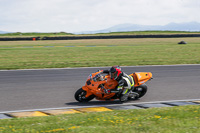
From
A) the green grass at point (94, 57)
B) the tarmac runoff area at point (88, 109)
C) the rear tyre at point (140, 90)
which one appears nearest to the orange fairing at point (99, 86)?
the tarmac runoff area at point (88, 109)

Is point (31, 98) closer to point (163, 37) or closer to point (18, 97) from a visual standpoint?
point (18, 97)

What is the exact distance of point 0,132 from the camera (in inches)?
245

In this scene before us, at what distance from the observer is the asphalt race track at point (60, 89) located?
9.94 metres

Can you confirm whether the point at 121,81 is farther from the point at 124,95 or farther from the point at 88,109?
the point at 88,109

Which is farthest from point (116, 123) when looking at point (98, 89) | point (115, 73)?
point (115, 73)

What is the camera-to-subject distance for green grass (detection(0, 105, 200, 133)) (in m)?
6.23

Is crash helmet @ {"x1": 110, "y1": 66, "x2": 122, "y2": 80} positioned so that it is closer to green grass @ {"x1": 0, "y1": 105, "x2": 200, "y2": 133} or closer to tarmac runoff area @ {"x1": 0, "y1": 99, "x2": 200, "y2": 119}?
tarmac runoff area @ {"x1": 0, "y1": 99, "x2": 200, "y2": 119}

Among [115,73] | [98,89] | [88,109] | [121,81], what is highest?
[115,73]

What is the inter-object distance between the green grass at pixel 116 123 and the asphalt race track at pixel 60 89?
202 centimetres

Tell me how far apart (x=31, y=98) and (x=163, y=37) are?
5897 centimetres

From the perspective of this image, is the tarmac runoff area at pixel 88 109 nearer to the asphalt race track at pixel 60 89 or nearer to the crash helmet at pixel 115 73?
the asphalt race track at pixel 60 89

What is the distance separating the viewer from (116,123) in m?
6.81

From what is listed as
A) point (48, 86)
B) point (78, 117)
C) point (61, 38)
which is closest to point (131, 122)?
point (78, 117)

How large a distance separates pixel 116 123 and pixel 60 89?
5.78 metres
